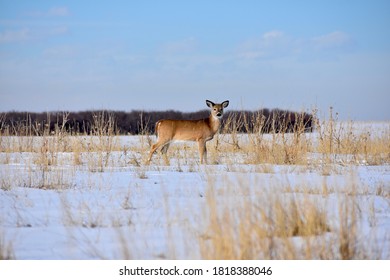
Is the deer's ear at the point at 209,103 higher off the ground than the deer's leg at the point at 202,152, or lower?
higher

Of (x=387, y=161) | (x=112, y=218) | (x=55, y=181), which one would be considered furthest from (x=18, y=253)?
(x=387, y=161)

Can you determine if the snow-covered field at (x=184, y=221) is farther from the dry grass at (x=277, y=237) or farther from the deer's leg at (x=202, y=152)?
the deer's leg at (x=202, y=152)

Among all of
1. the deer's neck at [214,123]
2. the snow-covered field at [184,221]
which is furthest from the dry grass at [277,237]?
the deer's neck at [214,123]

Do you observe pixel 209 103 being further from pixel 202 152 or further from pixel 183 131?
pixel 202 152

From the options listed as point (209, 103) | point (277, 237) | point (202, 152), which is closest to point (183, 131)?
point (209, 103)

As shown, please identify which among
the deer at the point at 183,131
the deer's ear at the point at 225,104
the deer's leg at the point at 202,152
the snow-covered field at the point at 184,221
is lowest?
the snow-covered field at the point at 184,221

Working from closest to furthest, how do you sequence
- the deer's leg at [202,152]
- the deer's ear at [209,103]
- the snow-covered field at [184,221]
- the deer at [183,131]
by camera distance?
the snow-covered field at [184,221] → the deer's leg at [202,152] → the deer at [183,131] → the deer's ear at [209,103]

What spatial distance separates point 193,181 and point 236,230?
172 inches

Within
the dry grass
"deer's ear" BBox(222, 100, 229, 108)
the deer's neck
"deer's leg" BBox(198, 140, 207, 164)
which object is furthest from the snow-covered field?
"deer's ear" BBox(222, 100, 229, 108)

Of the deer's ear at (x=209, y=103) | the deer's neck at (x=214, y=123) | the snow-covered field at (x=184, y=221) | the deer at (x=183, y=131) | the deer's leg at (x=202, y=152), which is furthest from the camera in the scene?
the deer's ear at (x=209, y=103)

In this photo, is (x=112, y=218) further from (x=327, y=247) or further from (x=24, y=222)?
(x=327, y=247)

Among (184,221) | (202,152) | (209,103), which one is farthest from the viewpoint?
(209,103)

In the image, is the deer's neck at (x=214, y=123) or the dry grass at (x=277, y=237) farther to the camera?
the deer's neck at (x=214, y=123)
